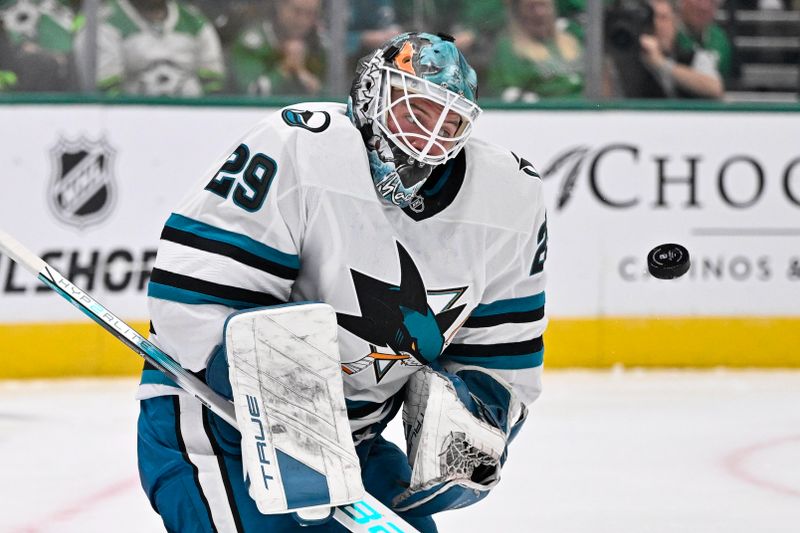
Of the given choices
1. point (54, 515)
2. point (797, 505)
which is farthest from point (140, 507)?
point (797, 505)

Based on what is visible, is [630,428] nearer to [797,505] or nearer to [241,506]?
[797,505]

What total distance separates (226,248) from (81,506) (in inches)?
57.1

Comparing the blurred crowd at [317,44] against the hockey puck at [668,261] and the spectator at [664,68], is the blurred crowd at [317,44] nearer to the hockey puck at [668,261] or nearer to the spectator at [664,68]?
the spectator at [664,68]

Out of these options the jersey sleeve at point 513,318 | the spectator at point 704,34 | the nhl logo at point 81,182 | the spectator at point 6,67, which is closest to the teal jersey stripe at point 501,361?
the jersey sleeve at point 513,318

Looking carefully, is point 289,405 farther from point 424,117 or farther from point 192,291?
point 424,117

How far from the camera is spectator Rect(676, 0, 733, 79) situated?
4758 millimetres

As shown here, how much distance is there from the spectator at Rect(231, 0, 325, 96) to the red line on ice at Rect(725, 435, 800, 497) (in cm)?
203

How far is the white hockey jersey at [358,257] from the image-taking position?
1670mm

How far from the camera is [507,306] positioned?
1.91 m

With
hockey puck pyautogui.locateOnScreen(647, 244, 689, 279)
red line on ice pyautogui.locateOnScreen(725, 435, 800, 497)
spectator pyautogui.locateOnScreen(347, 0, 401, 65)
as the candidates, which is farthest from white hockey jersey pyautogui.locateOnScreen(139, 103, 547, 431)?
spectator pyautogui.locateOnScreen(347, 0, 401, 65)

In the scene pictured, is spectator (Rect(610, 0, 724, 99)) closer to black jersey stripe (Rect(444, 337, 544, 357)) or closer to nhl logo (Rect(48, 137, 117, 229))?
nhl logo (Rect(48, 137, 117, 229))

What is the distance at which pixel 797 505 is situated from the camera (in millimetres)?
2975

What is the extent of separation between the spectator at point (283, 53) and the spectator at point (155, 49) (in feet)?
0.33

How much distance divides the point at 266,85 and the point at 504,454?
2.99 m
